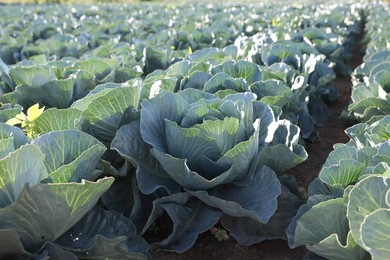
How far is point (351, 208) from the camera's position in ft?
4.92

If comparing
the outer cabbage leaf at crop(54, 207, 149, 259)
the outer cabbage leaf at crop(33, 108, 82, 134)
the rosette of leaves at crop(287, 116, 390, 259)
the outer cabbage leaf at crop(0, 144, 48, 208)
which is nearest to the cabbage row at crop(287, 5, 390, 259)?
the rosette of leaves at crop(287, 116, 390, 259)

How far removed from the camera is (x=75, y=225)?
75.1 inches

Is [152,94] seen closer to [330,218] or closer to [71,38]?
[330,218]

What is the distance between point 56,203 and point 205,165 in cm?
80

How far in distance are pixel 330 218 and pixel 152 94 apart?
1.17 m

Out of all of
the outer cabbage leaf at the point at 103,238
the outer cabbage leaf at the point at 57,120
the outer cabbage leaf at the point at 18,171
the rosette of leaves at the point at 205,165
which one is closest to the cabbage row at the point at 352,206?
the rosette of leaves at the point at 205,165

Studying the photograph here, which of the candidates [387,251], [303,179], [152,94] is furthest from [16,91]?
[387,251]

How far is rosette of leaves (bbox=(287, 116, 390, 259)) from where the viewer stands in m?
1.38

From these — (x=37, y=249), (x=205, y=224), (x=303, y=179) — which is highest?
(x=37, y=249)

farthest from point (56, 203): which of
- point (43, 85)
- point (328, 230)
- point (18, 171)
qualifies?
point (43, 85)

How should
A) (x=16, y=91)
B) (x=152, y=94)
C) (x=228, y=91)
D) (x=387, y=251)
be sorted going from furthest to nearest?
(x=16, y=91), (x=228, y=91), (x=152, y=94), (x=387, y=251)

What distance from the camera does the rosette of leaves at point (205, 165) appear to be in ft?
6.67

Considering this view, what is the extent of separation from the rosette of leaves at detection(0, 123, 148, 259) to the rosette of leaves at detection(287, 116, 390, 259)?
2.57 ft

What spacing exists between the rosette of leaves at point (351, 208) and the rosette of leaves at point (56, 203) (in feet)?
2.57
